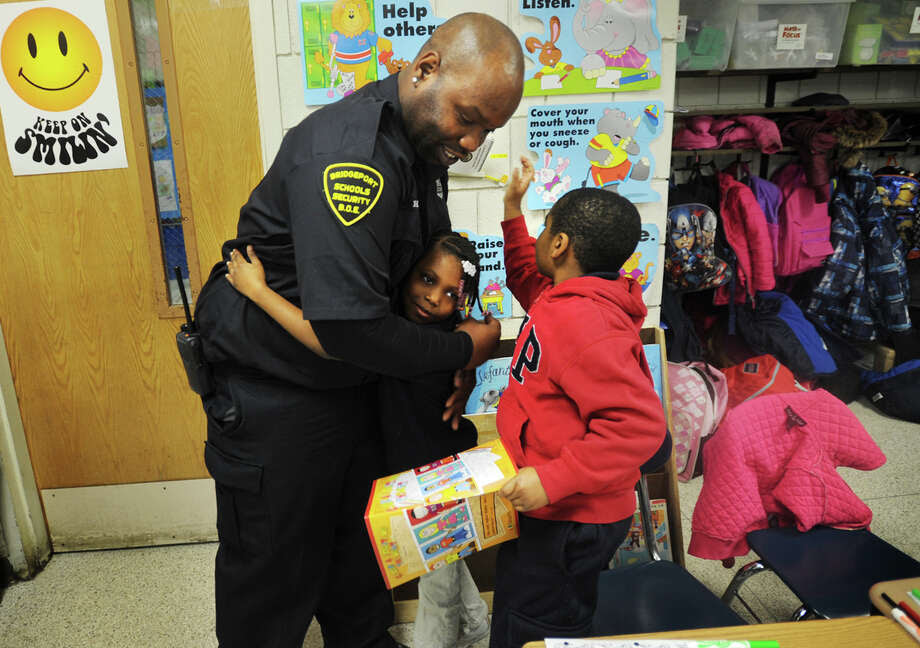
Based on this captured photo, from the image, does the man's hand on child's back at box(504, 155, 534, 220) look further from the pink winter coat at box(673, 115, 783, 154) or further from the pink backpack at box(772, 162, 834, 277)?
the pink backpack at box(772, 162, 834, 277)

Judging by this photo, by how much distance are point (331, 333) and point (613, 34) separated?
54.5 inches

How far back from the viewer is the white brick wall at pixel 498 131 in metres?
1.73

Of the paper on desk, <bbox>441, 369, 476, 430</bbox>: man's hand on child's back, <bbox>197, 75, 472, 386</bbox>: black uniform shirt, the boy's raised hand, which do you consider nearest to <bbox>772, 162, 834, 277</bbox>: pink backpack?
<bbox>441, 369, 476, 430</bbox>: man's hand on child's back

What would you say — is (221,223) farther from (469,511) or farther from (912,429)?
(912,429)

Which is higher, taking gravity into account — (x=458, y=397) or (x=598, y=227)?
(x=598, y=227)

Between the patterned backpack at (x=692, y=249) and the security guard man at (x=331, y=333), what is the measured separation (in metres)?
1.75

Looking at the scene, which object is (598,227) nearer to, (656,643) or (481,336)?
(481,336)

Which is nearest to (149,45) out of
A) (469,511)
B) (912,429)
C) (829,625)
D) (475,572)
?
(469,511)

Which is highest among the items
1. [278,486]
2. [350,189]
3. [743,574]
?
[350,189]

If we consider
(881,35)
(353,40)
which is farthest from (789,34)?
(353,40)

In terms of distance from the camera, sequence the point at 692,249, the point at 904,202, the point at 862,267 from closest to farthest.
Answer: the point at 692,249, the point at 862,267, the point at 904,202

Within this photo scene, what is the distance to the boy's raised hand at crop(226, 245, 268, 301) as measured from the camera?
42.0 inches

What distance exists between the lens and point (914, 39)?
287cm

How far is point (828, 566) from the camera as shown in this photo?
4.35 feet
